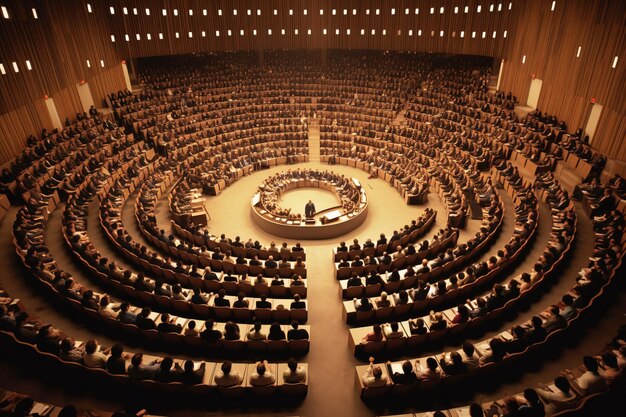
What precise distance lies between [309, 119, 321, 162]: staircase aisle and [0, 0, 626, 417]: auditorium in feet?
0.49

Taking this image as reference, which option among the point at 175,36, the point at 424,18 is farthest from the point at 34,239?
the point at 424,18

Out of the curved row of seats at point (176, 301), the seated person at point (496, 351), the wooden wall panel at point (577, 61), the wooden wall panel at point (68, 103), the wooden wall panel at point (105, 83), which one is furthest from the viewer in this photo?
the wooden wall panel at point (105, 83)

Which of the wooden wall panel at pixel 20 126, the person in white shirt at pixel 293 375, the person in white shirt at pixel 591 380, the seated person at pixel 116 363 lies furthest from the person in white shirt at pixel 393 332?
the wooden wall panel at pixel 20 126

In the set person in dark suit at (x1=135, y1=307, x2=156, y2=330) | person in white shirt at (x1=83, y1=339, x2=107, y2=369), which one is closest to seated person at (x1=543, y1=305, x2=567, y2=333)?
person in dark suit at (x1=135, y1=307, x2=156, y2=330)

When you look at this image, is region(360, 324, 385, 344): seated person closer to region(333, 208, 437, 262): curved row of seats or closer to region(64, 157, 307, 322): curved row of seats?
region(64, 157, 307, 322): curved row of seats

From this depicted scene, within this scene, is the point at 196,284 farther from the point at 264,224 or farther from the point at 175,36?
the point at 175,36

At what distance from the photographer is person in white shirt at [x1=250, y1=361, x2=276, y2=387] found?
592cm

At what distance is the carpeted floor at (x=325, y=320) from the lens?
6062mm

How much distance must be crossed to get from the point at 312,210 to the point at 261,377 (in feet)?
25.8

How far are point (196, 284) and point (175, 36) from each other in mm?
19244

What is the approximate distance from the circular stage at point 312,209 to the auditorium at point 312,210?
10cm

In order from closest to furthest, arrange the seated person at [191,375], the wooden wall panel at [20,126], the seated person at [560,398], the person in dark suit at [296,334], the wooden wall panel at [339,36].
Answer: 1. the seated person at [560,398]
2. the seated person at [191,375]
3. the person in dark suit at [296,334]
4. the wooden wall panel at [20,126]
5. the wooden wall panel at [339,36]

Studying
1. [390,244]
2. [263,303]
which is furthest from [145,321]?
[390,244]

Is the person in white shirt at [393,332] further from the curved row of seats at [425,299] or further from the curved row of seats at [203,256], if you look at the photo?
the curved row of seats at [203,256]
